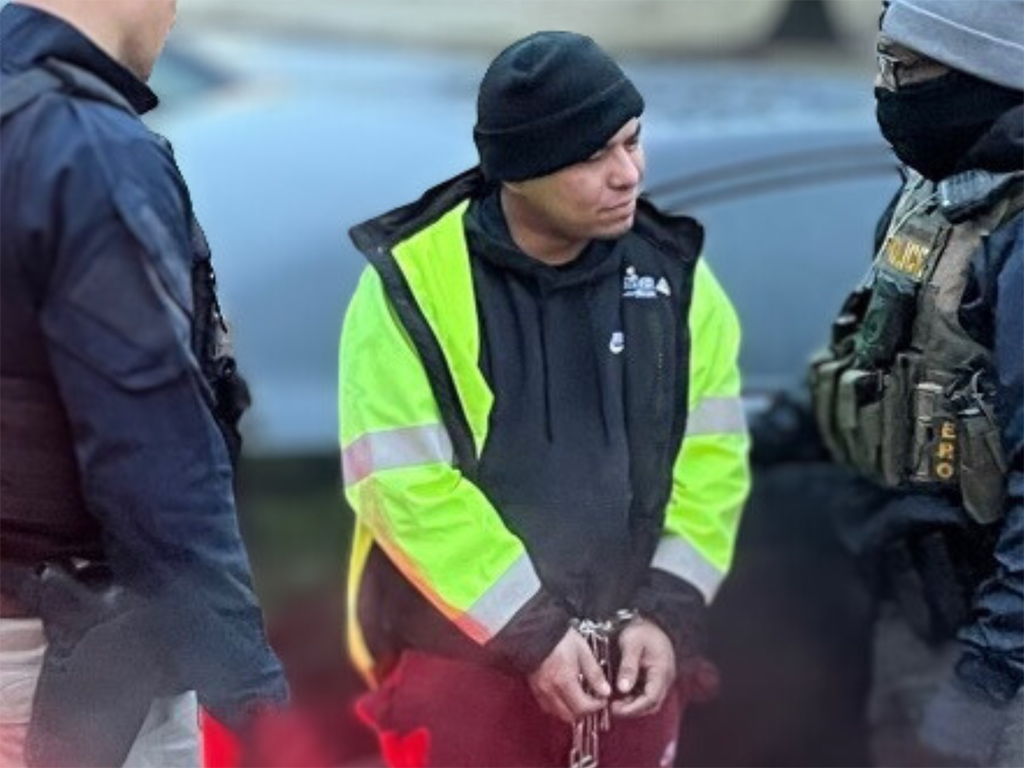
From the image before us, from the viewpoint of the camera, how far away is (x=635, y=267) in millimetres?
3900

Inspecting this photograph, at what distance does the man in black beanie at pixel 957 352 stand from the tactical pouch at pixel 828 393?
6 centimetres

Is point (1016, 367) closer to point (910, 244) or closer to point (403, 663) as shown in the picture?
point (910, 244)

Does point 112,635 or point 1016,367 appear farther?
point 1016,367

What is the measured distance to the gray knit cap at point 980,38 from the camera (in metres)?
3.72

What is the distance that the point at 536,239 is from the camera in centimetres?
383

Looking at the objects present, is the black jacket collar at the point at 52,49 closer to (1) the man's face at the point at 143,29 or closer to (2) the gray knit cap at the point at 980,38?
(1) the man's face at the point at 143,29

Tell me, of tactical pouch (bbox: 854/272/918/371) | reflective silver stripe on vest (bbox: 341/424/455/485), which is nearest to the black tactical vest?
reflective silver stripe on vest (bbox: 341/424/455/485)

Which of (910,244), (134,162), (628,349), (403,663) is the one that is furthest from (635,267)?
(134,162)

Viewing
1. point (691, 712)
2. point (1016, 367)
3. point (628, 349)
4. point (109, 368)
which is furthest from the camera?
point (691, 712)

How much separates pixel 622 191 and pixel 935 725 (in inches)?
36.8

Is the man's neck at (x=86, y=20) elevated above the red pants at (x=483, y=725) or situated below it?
above

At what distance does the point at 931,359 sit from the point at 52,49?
1.41 m

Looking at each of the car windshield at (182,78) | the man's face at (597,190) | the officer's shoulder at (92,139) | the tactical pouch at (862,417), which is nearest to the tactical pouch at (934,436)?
the tactical pouch at (862,417)

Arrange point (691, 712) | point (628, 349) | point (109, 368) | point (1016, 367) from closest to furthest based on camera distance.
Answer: point (109, 368) < point (1016, 367) < point (628, 349) < point (691, 712)
